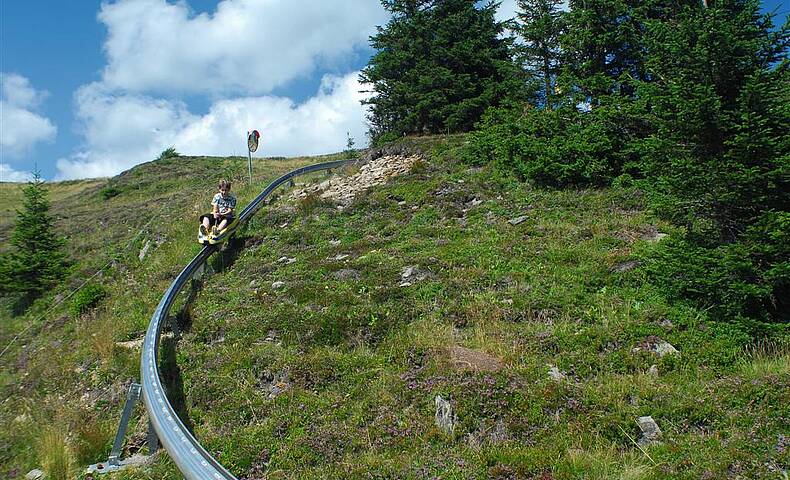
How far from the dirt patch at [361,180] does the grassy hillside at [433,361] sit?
3435 mm

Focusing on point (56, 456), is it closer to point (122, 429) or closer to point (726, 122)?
point (122, 429)

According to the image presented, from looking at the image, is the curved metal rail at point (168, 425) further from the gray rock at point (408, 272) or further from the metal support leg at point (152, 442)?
the gray rock at point (408, 272)

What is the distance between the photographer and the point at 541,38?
65.9 ft

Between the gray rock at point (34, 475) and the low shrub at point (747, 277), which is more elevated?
the low shrub at point (747, 277)

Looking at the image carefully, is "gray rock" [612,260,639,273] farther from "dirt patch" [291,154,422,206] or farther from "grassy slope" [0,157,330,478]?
"dirt patch" [291,154,422,206]

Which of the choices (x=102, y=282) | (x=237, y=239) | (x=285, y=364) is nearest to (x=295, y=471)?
(x=285, y=364)

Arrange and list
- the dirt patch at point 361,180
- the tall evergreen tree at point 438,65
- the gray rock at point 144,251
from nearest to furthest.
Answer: the gray rock at point 144,251 → the dirt patch at point 361,180 → the tall evergreen tree at point 438,65

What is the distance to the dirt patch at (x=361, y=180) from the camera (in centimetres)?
1788

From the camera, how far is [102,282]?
15.6 meters

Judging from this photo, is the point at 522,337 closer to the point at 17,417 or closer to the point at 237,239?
the point at 17,417

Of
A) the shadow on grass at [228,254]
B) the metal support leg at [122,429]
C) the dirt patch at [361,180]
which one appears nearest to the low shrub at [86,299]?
the shadow on grass at [228,254]

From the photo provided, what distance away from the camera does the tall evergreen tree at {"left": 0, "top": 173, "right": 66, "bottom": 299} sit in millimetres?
19312

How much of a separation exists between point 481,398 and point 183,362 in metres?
5.06

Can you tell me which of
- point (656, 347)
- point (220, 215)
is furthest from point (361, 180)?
point (656, 347)
